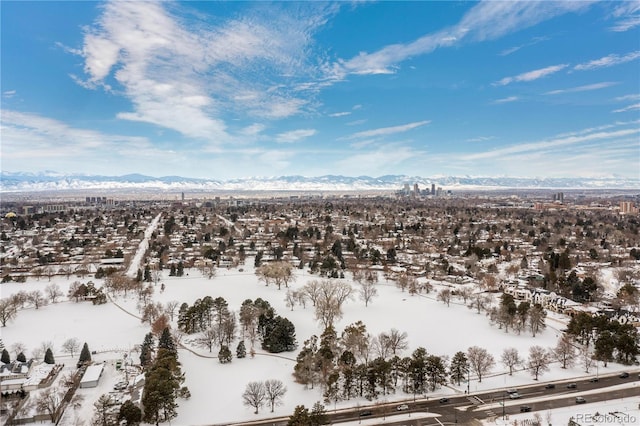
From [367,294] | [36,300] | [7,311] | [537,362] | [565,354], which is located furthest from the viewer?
[367,294]

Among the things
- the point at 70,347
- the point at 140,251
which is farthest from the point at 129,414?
the point at 140,251

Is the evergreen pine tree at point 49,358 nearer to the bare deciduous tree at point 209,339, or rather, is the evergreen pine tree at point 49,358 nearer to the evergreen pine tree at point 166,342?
the evergreen pine tree at point 166,342

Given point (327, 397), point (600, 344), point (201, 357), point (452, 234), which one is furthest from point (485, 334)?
point (452, 234)

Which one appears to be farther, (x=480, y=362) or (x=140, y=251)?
(x=140, y=251)

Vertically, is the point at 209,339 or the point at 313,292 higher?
the point at 313,292

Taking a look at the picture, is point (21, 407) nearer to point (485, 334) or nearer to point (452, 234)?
point (485, 334)

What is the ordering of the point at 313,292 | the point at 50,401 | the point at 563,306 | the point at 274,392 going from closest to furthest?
1. the point at 50,401
2. the point at 274,392
3. the point at 313,292
4. the point at 563,306

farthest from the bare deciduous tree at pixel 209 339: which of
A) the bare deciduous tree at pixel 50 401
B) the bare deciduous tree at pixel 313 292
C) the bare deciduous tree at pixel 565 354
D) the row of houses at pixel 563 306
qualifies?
the row of houses at pixel 563 306

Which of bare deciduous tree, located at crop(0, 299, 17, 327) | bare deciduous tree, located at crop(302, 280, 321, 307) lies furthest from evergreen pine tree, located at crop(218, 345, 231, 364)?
bare deciduous tree, located at crop(0, 299, 17, 327)

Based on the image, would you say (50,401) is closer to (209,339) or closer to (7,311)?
(209,339)
